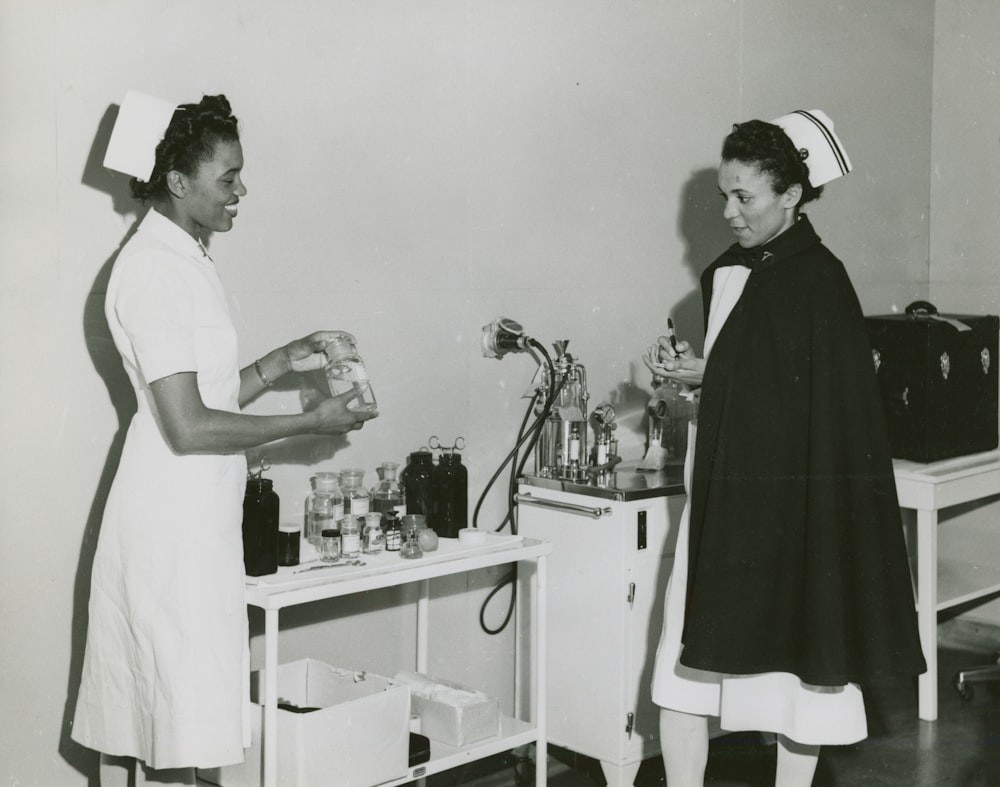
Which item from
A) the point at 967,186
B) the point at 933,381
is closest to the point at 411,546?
the point at 933,381

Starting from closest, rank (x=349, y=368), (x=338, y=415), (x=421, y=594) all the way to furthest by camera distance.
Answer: (x=338, y=415), (x=349, y=368), (x=421, y=594)

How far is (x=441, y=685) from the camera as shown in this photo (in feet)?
9.90

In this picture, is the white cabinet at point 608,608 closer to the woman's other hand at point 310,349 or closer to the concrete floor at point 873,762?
the concrete floor at point 873,762

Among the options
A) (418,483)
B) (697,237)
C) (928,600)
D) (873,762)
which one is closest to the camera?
(418,483)

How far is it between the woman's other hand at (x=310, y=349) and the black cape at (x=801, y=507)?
2.93 feet

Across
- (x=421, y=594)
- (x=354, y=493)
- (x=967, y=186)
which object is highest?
(x=967, y=186)

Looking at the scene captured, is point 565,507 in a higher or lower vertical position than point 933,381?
lower

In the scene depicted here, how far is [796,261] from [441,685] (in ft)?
4.55

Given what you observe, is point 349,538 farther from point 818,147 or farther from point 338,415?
point 818,147

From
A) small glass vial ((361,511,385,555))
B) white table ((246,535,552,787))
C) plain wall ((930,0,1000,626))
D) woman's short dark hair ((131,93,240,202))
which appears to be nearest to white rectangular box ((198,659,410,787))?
white table ((246,535,552,787))

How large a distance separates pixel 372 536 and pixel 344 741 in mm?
482

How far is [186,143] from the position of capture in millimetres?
2324

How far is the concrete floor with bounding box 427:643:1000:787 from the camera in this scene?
329cm

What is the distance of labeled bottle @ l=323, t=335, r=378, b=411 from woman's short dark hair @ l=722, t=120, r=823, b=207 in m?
0.99
